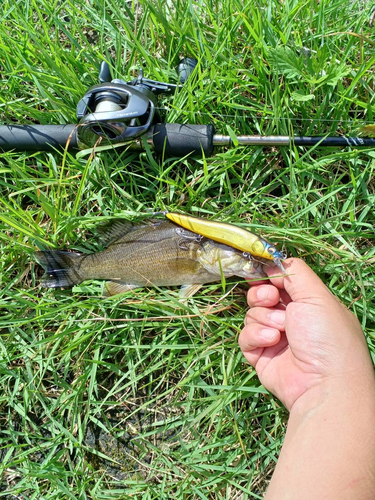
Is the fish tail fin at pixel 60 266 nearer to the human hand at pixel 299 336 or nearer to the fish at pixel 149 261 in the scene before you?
the fish at pixel 149 261

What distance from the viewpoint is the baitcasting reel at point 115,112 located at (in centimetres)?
301

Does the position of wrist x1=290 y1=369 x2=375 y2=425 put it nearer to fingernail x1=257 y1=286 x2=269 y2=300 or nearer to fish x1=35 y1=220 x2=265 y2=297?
fingernail x1=257 y1=286 x2=269 y2=300

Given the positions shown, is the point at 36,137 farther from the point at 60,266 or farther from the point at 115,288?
the point at 115,288

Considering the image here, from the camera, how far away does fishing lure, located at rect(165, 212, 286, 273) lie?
9.23 feet

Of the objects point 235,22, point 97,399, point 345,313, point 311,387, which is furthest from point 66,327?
point 235,22

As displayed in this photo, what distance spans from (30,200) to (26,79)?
1175 millimetres

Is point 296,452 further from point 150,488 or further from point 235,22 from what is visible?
point 235,22

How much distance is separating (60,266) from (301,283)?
2077 millimetres

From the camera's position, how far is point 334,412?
257cm

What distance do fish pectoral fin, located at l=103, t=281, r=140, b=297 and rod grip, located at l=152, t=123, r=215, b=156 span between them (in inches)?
48.7

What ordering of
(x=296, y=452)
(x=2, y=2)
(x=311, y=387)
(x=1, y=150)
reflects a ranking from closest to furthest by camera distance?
(x=296, y=452) → (x=311, y=387) → (x=1, y=150) → (x=2, y=2)

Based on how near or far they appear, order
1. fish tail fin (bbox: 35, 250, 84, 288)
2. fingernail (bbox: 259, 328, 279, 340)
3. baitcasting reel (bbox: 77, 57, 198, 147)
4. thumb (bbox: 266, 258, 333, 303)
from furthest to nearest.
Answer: fish tail fin (bbox: 35, 250, 84, 288)
baitcasting reel (bbox: 77, 57, 198, 147)
fingernail (bbox: 259, 328, 279, 340)
thumb (bbox: 266, 258, 333, 303)

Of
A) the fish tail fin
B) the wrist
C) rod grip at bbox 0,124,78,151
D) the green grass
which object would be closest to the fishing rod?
rod grip at bbox 0,124,78,151

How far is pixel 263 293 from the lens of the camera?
3006 mm
